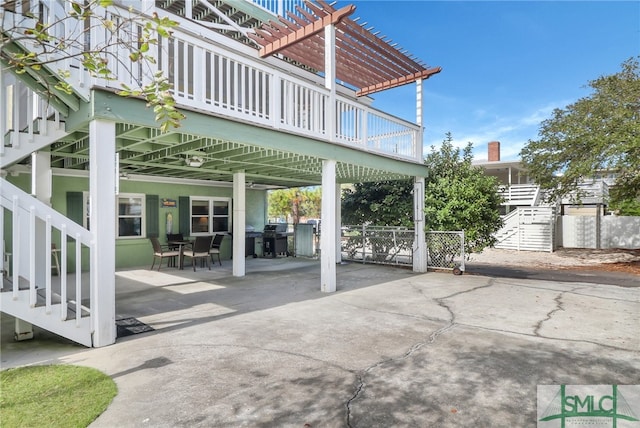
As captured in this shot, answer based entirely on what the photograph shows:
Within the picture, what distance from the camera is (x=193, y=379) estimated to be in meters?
3.19

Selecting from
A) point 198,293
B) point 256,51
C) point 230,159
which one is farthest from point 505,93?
point 198,293

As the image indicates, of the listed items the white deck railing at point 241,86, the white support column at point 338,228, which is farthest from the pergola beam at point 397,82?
the white support column at point 338,228

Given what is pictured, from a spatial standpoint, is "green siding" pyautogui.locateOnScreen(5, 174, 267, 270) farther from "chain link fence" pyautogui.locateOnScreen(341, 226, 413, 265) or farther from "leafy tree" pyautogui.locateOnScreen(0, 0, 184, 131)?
"leafy tree" pyautogui.locateOnScreen(0, 0, 184, 131)

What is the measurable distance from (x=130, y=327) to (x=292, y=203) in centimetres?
2847

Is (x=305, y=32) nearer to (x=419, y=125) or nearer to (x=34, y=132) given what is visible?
(x=419, y=125)

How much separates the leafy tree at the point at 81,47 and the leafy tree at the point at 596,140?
1095cm

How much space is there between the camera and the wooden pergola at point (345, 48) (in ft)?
21.6

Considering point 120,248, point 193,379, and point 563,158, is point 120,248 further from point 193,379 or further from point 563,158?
point 563,158

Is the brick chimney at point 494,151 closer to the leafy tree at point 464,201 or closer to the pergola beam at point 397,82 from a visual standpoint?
the leafy tree at point 464,201

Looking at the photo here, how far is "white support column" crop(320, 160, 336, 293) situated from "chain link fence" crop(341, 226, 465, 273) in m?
3.94

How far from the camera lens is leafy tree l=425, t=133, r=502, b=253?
9.33m

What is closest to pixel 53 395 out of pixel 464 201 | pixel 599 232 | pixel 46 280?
pixel 46 280

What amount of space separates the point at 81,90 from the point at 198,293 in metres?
4.31

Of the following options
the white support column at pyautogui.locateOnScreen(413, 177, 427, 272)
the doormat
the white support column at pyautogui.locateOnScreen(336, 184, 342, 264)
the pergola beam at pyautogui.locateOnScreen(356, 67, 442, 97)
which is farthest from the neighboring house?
the doormat
